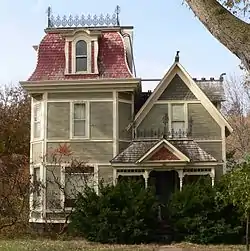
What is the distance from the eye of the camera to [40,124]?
24.2 metres

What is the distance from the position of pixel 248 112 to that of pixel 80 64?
82.1 ft

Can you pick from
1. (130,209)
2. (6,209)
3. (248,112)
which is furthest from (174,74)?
(248,112)

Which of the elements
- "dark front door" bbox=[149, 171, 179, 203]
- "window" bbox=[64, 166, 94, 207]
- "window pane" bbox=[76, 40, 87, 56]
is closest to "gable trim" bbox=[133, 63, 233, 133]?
"dark front door" bbox=[149, 171, 179, 203]

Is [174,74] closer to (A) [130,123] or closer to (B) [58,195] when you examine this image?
(A) [130,123]

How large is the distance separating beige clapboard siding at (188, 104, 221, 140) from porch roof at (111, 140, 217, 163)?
1.95 ft

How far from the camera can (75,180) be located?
23453 millimetres

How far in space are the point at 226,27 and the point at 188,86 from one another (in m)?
18.6

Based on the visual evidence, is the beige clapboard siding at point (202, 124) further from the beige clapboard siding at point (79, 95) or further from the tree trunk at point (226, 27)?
the tree trunk at point (226, 27)

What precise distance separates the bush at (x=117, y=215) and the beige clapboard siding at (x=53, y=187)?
2.49 metres

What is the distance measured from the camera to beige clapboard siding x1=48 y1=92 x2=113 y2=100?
2370 centimetres

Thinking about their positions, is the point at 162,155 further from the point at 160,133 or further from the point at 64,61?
the point at 64,61

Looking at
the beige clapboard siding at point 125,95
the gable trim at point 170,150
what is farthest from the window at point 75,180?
the beige clapboard siding at point 125,95

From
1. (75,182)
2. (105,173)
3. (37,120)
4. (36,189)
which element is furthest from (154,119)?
(36,189)

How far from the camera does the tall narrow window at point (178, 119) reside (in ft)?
78.6
